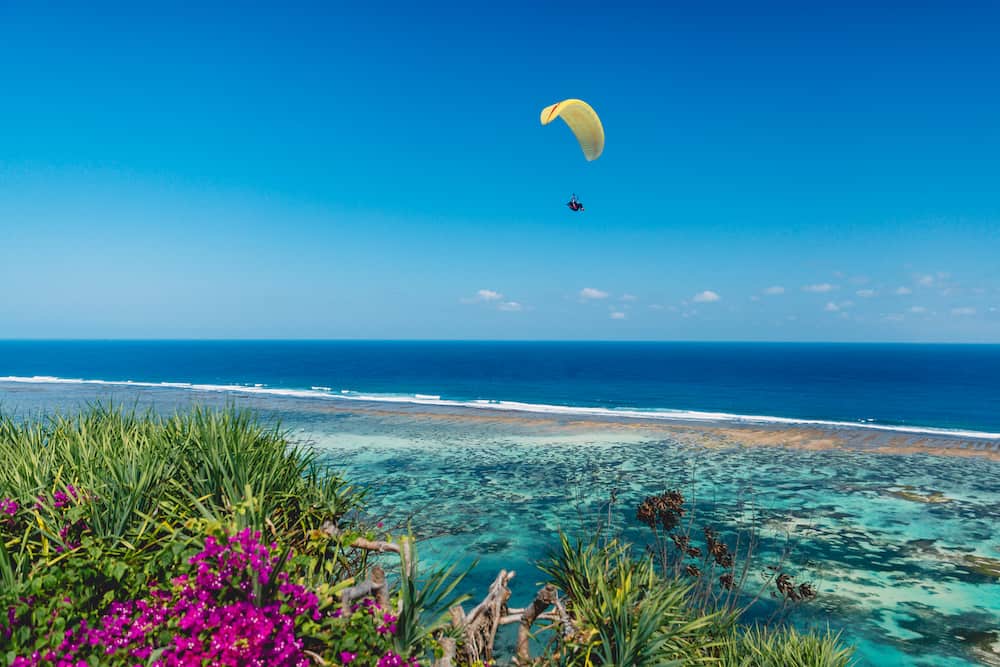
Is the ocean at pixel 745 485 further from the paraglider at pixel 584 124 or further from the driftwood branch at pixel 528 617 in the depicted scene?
the paraglider at pixel 584 124

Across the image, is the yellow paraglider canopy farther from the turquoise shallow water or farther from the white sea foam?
the white sea foam

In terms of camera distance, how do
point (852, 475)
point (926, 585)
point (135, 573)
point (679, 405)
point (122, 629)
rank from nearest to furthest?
1. point (122, 629)
2. point (135, 573)
3. point (926, 585)
4. point (852, 475)
5. point (679, 405)

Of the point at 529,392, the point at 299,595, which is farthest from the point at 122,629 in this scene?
the point at 529,392

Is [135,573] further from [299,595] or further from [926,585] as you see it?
[926,585]

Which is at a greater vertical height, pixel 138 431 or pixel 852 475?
pixel 138 431

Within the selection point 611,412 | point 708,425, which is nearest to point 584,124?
point 708,425

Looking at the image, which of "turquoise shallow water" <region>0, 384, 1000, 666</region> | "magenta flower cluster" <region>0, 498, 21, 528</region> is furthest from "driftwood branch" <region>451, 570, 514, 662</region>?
"magenta flower cluster" <region>0, 498, 21, 528</region>

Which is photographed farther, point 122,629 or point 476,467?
point 476,467
